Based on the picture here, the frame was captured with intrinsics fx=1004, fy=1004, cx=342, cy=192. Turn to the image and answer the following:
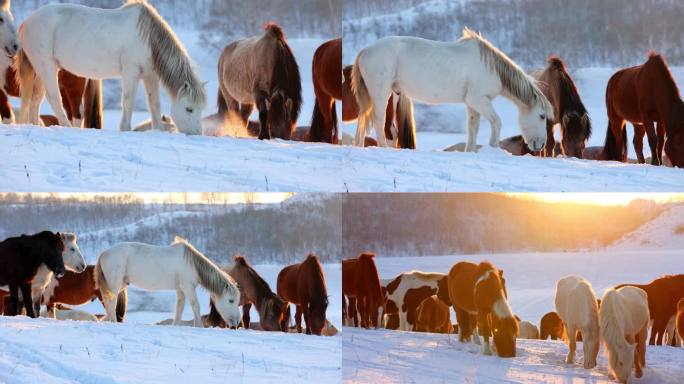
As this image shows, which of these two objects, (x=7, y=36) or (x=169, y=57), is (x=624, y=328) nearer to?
(x=169, y=57)

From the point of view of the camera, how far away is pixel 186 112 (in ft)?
14.9

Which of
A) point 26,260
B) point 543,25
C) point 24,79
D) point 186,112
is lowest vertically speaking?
point 26,260

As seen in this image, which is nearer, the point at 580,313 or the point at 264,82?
the point at 580,313

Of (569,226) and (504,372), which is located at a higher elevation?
(569,226)

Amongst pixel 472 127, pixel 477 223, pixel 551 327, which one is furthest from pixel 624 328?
pixel 472 127

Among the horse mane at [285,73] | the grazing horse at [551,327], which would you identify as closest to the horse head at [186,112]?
the horse mane at [285,73]

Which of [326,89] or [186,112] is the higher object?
[326,89]

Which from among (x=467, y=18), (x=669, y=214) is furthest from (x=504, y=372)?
(x=467, y=18)

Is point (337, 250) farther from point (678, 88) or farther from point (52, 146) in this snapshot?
point (678, 88)

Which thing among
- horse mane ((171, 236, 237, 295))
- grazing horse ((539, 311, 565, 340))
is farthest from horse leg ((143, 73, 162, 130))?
grazing horse ((539, 311, 565, 340))

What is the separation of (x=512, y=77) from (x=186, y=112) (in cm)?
150

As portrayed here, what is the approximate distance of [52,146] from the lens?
4.35m

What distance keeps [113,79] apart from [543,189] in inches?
78.8

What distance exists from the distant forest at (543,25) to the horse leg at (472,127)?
34 cm
